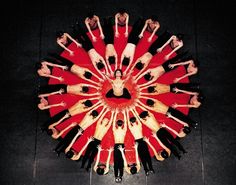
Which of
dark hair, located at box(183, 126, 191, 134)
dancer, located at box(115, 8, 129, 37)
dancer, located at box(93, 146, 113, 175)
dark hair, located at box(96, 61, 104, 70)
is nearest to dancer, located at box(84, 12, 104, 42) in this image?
dancer, located at box(115, 8, 129, 37)

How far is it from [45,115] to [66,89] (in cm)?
73

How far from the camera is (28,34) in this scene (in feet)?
18.0

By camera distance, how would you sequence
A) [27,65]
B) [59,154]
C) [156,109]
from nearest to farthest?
[156,109] → [59,154] → [27,65]

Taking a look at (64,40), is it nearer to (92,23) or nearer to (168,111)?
(92,23)

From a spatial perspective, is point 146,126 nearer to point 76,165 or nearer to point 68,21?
point 76,165

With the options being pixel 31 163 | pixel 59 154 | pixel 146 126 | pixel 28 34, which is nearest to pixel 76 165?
pixel 59 154

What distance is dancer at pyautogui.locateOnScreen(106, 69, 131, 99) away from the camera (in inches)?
172

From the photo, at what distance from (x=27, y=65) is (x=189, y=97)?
2.43 metres

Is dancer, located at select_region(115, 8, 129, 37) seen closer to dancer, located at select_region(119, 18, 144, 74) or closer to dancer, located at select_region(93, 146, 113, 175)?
dancer, located at select_region(119, 18, 144, 74)

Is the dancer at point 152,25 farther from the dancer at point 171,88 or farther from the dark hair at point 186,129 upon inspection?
the dark hair at point 186,129

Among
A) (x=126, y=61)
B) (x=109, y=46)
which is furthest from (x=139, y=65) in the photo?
(x=109, y=46)

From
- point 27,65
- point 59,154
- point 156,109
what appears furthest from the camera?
point 27,65

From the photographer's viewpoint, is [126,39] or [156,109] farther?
[126,39]

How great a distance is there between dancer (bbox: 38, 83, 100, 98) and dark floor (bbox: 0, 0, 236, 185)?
0.57 m
